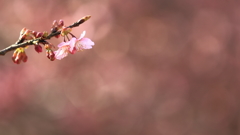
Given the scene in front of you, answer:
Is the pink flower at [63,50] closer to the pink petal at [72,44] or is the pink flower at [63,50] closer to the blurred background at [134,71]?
the pink petal at [72,44]

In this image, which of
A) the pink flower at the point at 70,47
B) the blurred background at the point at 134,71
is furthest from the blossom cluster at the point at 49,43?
the blurred background at the point at 134,71

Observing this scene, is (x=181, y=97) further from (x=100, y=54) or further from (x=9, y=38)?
(x=9, y=38)

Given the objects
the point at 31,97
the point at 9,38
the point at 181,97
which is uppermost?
the point at 9,38

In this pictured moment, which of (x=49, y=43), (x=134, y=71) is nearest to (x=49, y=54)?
(x=49, y=43)

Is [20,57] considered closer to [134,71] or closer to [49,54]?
[49,54]

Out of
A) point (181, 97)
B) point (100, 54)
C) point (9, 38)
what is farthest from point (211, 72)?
point (9, 38)

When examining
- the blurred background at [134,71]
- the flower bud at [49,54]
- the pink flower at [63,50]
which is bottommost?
the flower bud at [49,54]

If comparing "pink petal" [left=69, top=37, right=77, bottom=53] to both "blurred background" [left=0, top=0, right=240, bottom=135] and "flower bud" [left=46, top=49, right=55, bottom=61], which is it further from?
"blurred background" [left=0, top=0, right=240, bottom=135]

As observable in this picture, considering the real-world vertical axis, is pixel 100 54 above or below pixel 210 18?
below
